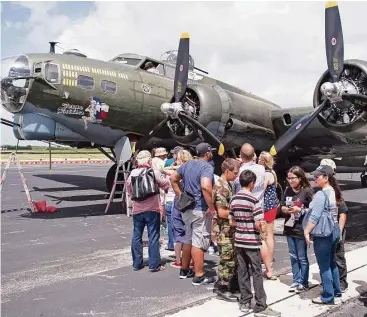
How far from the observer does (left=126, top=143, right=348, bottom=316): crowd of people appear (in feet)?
16.0

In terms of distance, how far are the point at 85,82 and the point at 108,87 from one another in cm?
64

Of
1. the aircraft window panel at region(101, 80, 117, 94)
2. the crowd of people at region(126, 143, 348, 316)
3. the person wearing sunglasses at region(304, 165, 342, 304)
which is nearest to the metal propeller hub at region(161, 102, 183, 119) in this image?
the aircraft window panel at region(101, 80, 117, 94)

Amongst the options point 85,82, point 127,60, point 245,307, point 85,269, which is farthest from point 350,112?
point 127,60

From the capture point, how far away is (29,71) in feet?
35.2

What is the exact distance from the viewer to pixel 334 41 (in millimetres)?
8961

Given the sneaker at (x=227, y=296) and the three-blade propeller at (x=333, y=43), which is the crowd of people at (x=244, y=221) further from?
the three-blade propeller at (x=333, y=43)

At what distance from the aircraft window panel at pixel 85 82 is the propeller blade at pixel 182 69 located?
2.19 m

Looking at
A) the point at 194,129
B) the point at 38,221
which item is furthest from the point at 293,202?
the point at 38,221

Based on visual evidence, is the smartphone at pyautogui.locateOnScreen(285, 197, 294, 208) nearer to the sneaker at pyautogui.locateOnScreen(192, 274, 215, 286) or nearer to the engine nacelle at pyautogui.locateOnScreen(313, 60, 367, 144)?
the sneaker at pyautogui.locateOnScreen(192, 274, 215, 286)

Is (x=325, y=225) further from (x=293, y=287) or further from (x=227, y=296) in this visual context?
(x=227, y=296)

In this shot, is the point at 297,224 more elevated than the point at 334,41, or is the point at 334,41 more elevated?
the point at 334,41

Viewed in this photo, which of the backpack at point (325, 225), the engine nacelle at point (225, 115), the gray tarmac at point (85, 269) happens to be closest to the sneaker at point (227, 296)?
the gray tarmac at point (85, 269)

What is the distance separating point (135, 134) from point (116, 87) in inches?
63.6

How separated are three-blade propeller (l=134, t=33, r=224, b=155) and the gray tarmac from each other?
92.6 inches
